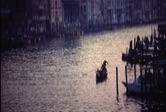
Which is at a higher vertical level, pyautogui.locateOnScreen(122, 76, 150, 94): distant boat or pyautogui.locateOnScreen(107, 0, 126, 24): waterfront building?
pyautogui.locateOnScreen(107, 0, 126, 24): waterfront building

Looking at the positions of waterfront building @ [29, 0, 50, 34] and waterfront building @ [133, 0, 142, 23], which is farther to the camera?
waterfront building @ [133, 0, 142, 23]

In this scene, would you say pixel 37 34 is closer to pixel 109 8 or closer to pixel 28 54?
pixel 28 54

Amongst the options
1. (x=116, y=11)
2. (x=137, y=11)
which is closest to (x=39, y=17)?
(x=116, y=11)

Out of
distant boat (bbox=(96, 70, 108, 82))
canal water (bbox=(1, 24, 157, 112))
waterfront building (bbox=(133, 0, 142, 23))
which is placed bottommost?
canal water (bbox=(1, 24, 157, 112))

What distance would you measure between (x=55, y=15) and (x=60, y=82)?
46.4 metres

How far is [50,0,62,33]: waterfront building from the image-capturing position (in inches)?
3027

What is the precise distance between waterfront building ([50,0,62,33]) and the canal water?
2307 centimetres

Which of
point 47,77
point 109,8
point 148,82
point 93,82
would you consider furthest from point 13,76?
point 109,8

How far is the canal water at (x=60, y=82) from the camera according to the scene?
25.9 m

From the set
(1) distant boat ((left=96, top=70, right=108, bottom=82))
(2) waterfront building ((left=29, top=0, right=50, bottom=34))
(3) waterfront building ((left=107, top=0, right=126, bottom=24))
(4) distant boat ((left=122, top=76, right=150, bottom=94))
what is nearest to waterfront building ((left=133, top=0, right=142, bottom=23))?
(3) waterfront building ((left=107, top=0, right=126, bottom=24))

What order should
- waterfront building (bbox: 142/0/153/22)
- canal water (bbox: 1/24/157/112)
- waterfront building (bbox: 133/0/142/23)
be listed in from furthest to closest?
waterfront building (bbox: 142/0/153/22) < waterfront building (bbox: 133/0/142/23) < canal water (bbox: 1/24/157/112)

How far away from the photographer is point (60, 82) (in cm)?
3241

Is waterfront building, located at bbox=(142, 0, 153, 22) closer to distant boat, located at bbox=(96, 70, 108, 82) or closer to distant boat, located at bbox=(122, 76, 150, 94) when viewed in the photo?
distant boat, located at bbox=(96, 70, 108, 82)

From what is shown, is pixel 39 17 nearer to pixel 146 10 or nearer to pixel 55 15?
pixel 55 15
